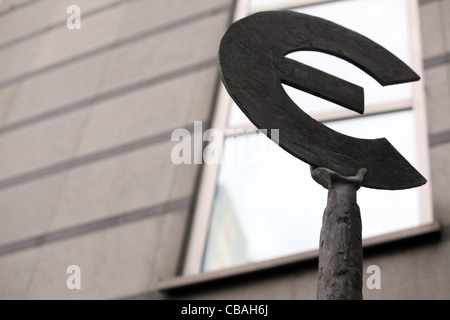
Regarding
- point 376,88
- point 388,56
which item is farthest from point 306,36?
point 376,88

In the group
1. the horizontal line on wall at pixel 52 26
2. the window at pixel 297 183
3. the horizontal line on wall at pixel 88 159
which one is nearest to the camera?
the window at pixel 297 183

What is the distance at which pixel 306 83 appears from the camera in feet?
9.66

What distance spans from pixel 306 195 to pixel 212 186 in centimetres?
Answer: 80

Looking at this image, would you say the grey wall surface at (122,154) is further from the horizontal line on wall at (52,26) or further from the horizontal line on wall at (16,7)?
the horizontal line on wall at (16,7)

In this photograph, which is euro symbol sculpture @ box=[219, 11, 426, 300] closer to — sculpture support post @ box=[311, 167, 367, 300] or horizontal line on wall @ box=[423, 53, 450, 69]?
sculpture support post @ box=[311, 167, 367, 300]

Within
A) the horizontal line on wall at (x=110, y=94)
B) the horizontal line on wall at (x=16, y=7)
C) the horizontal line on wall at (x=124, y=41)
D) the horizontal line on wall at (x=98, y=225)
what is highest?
the horizontal line on wall at (x=16, y=7)

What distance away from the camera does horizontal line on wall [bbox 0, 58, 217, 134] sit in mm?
6867

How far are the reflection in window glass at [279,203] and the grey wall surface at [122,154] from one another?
263 mm

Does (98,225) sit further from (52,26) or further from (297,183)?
(52,26)

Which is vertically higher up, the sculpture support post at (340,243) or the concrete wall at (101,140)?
the concrete wall at (101,140)

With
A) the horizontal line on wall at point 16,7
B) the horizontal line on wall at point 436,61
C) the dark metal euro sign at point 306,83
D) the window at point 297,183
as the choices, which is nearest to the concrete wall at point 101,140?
the window at point 297,183

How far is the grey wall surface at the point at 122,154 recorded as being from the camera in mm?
5062

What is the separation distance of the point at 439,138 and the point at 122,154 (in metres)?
2.65
